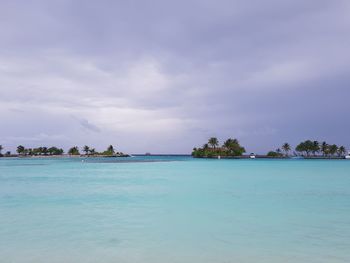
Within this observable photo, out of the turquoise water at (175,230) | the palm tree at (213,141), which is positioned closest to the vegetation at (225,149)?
the palm tree at (213,141)

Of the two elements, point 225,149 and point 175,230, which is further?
point 225,149

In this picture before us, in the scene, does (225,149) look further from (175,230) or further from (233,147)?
(175,230)

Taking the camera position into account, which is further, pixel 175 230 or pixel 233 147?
pixel 233 147

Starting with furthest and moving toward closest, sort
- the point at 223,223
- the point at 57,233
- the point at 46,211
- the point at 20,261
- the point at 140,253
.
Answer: the point at 46,211 → the point at 223,223 → the point at 57,233 → the point at 140,253 → the point at 20,261

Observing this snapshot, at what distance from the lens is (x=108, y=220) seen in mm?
17172

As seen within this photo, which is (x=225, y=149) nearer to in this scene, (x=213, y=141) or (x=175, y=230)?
(x=213, y=141)

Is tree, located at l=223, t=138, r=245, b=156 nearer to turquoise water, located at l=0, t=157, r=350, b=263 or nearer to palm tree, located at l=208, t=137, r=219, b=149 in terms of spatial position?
palm tree, located at l=208, t=137, r=219, b=149

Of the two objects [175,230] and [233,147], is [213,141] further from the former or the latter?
→ [175,230]

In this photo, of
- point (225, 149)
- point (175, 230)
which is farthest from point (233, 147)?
point (175, 230)

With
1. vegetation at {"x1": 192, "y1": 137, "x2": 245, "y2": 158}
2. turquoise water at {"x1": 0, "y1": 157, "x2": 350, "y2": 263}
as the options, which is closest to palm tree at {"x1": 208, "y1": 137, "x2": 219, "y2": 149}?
vegetation at {"x1": 192, "y1": 137, "x2": 245, "y2": 158}

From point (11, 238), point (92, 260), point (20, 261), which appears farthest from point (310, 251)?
point (11, 238)

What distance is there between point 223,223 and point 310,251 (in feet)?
17.6

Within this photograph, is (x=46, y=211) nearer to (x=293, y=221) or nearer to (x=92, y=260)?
(x=92, y=260)

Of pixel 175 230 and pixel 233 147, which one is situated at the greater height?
pixel 233 147
